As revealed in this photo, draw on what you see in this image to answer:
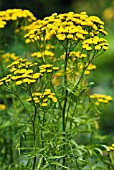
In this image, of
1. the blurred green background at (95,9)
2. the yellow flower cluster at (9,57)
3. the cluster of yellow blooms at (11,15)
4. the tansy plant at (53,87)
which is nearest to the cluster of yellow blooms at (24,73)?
the tansy plant at (53,87)

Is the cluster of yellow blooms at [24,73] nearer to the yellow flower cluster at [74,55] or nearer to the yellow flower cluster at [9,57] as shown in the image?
the yellow flower cluster at [74,55]

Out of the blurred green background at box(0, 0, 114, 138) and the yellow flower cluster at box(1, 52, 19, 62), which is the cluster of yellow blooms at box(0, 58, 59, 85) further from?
the blurred green background at box(0, 0, 114, 138)

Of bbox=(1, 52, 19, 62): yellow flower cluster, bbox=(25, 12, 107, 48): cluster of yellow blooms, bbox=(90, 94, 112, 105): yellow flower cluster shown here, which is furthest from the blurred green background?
bbox=(25, 12, 107, 48): cluster of yellow blooms

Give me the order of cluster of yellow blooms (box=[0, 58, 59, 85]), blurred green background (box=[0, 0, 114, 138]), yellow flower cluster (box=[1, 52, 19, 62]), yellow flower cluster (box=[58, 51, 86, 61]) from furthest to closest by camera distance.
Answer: blurred green background (box=[0, 0, 114, 138]), yellow flower cluster (box=[1, 52, 19, 62]), yellow flower cluster (box=[58, 51, 86, 61]), cluster of yellow blooms (box=[0, 58, 59, 85])

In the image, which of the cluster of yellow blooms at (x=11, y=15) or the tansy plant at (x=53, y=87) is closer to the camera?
the tansy plant at (x=53, y=87)

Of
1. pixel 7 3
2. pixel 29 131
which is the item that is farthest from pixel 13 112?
pixel 7 3

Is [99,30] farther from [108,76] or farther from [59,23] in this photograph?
[108,76]

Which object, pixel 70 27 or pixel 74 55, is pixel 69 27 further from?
pixel 74 55
